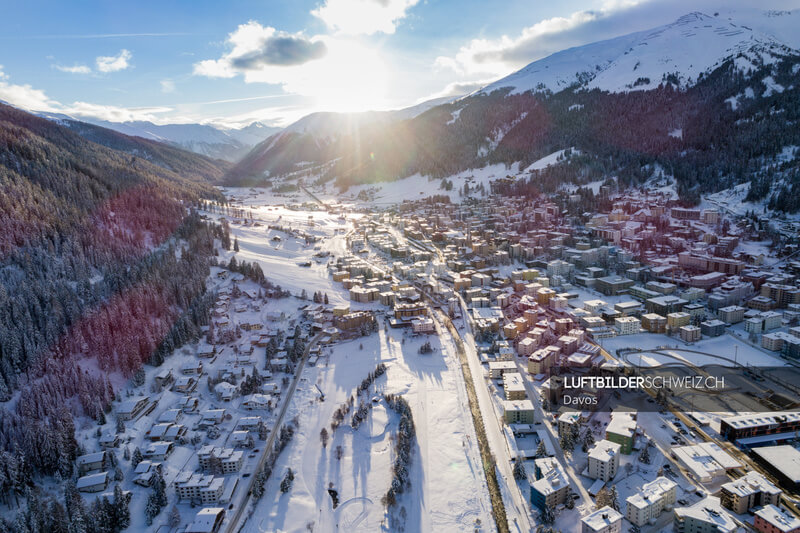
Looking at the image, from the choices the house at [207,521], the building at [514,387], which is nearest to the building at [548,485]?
the building at [514,387]

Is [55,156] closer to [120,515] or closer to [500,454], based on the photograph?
[120,515]

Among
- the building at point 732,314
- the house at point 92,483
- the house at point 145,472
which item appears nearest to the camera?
the house at point 92,483

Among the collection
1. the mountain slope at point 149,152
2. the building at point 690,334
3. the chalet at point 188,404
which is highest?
the mountain slope at point 149,152

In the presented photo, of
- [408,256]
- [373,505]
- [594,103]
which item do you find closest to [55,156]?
[408,256]

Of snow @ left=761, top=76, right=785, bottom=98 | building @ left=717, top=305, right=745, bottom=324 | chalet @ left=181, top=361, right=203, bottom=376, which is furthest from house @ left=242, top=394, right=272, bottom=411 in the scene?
snow @ left=761, top=76, right=785, bottom=98

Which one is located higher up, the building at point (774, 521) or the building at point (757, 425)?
the building at point (757, 425)

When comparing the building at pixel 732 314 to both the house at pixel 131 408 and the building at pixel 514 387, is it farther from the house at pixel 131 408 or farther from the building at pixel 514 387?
the house at pixel 131 408
